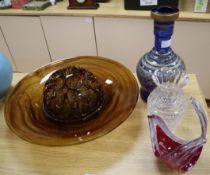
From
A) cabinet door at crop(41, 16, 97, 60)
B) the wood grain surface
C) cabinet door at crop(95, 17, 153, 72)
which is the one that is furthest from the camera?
A: cabinet door at crop(41, 16, 97, 60)

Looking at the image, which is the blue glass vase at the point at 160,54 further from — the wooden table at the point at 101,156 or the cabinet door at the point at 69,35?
the cabinet door at the point at 69,35

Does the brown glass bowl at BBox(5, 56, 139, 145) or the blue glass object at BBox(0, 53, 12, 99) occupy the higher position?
the blue glass object at BBox(0, 53, 12, 99)

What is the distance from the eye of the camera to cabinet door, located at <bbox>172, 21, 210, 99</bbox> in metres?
1.34

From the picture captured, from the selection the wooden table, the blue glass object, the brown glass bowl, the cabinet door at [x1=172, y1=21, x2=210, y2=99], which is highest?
the blue glass object

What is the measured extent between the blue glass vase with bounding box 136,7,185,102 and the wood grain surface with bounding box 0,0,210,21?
2.45 ft

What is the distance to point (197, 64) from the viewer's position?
1487 mm

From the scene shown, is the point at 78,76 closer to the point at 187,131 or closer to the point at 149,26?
the point at 187,131

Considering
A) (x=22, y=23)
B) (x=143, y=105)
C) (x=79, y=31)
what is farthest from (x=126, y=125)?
(x=22, y=23)

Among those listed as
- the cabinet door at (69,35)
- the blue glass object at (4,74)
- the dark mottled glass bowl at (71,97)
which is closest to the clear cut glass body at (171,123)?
the dark mottled glass bowl at (71,97)

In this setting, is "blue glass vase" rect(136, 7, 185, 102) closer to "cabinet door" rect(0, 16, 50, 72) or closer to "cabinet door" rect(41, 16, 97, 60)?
"cabinet door" rect(41, 16, 97, 60)

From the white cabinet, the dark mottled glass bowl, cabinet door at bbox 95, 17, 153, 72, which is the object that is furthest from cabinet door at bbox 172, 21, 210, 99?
the dark mottled glass bowl

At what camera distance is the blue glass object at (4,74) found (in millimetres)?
768

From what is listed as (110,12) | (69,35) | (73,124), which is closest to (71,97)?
(73,124)

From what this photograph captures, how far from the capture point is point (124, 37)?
152 cm
